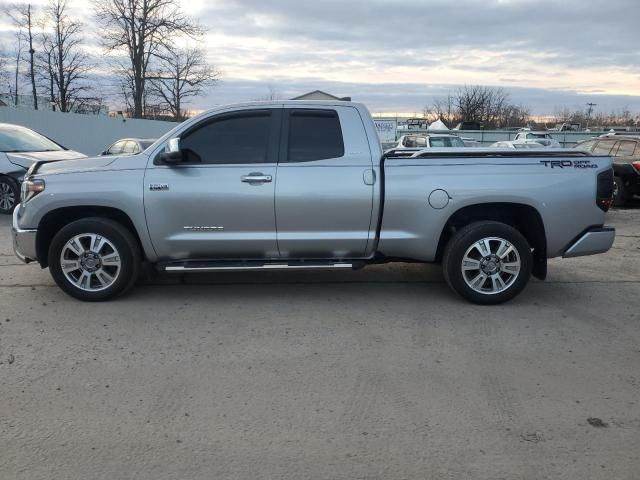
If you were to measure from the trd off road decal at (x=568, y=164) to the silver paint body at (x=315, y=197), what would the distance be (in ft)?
0.13

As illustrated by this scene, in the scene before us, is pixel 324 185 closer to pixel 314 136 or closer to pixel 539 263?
pixel 314 136

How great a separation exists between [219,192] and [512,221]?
→ 9.43 ft

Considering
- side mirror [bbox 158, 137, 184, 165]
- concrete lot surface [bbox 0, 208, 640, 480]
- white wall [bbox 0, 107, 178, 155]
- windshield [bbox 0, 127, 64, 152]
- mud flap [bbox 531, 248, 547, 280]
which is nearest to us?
concrete lot surface [bbox 0, 208, 640, 480]

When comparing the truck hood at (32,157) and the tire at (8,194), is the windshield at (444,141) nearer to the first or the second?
the truck hood at (32,157)

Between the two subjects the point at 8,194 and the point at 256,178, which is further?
the point at 8,194

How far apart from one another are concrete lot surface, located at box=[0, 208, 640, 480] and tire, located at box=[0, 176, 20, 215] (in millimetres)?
5603

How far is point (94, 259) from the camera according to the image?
5406mm

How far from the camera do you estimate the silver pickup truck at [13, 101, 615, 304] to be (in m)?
5.26

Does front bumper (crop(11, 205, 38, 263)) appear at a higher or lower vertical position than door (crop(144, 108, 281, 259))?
lower

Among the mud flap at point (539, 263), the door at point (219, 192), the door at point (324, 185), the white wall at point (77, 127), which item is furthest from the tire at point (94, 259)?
the white wall at point (77, 127)

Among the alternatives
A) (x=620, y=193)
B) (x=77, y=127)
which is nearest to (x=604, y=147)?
(x=620, y=193)

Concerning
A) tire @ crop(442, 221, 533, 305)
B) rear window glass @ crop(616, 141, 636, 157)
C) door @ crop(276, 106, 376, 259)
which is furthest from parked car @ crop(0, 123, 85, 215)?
rear window glass @ crop(616, 141, 636, 157)

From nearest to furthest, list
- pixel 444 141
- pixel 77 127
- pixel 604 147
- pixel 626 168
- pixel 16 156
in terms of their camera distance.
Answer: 1. pixel 16 156
2. pixel 626 168
3. pixel 604 147
4. pixel 444 141
5. pixel 77 127

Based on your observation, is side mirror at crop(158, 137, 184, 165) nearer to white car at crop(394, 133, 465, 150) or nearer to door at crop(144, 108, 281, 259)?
door at crop(144, 108, 281, 259)
